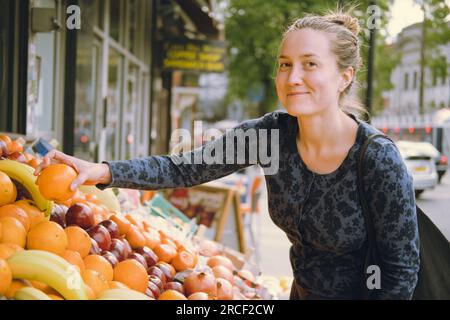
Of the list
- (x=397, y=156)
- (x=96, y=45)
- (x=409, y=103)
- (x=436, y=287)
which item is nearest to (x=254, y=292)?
(x=436, y=287)

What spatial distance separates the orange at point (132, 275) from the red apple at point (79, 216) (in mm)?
341

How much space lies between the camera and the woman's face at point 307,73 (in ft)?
6.95

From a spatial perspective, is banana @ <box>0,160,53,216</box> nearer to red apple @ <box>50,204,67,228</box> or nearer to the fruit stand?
the fruit stand

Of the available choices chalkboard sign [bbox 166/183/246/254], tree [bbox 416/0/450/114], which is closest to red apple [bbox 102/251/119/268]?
tree [bbox 416/0/450/114]

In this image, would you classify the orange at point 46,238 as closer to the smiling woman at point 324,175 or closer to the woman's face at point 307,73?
the smiling woman at point 324,175

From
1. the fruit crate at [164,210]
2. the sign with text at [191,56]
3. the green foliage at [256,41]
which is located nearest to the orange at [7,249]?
the fruit crate at [164,210]

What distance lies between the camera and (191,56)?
34.8 ft

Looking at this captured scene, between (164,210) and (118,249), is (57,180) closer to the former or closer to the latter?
(118,249)

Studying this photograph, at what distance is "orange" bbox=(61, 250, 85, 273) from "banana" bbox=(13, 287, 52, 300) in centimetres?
46

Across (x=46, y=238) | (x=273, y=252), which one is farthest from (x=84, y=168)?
(x=273, y=252)

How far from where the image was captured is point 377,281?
215cm

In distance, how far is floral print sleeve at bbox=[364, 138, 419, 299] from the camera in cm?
204
